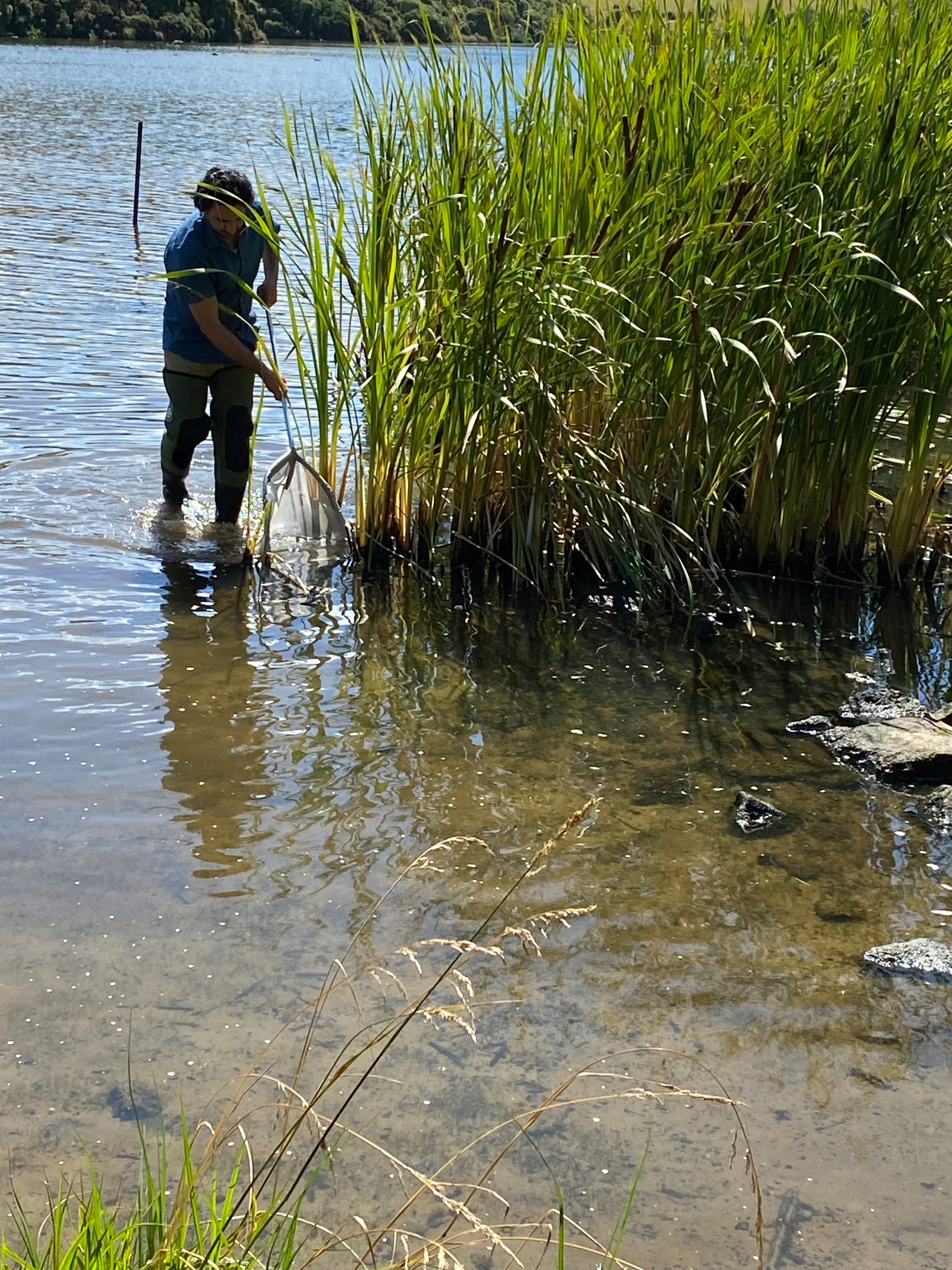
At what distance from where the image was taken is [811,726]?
4672 millimetres

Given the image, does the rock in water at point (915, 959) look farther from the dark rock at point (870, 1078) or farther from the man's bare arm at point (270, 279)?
the man's bare arm at point (270, 279)

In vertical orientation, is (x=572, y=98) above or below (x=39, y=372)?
above

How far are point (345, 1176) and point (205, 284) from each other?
4169 mm

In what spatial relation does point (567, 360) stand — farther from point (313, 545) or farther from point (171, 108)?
point (171, 108)

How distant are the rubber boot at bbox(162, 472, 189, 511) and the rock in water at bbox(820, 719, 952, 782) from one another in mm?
3442

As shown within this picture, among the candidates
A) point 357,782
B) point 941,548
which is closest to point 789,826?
point 357,782

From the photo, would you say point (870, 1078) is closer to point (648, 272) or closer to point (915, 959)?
point (915, 959)

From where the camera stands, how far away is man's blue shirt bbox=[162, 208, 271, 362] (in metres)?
5.65

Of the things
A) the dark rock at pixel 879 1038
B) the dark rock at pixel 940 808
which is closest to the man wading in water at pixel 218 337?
the dark rock at pixel 940 808

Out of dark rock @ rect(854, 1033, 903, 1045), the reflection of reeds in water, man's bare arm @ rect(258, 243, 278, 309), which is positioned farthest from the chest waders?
dark rock @ rect(854, 1033, 903, 1045)

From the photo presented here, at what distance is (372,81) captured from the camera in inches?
1866

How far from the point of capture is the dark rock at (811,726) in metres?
4.64

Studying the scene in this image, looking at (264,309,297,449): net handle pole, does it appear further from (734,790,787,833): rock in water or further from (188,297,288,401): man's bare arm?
(734,790,787,833): rock in water

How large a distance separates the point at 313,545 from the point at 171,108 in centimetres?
3227
